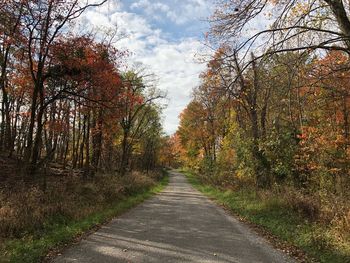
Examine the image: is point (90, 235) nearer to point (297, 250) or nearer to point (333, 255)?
point (297, 250)

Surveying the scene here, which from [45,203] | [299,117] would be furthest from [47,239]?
[299,117]

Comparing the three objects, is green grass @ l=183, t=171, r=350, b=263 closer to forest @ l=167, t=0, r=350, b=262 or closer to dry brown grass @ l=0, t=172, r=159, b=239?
forest @ l=167, t=0, r=350, b=262

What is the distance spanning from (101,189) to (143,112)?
23.3 meters

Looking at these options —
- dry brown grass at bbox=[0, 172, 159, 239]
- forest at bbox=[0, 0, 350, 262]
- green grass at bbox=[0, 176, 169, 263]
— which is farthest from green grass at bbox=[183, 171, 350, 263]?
dry brown grass at bbox=[0, 172, 159, 239]

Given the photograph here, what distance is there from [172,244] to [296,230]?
12.9 ft

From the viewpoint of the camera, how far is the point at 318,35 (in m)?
9.24

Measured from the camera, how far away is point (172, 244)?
8.67 m

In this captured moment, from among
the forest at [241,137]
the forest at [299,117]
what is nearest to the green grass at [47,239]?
the forest at [241,137]

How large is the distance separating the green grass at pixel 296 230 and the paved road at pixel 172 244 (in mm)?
792

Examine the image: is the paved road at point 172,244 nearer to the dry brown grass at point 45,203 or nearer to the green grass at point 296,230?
the green grass at point 296,230

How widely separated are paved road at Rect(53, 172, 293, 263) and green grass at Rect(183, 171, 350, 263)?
0.79m

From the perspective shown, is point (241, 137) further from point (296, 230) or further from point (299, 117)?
point (296, 230)

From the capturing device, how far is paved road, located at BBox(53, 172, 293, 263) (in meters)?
7.34

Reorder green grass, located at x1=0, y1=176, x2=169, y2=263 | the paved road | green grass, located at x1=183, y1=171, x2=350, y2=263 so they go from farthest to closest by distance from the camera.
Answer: green grass, located at x1=183, y1=171, x2=350, y2=263, the paved road, green grass, located at x1=0, y1=176, x2=169, y2=263
